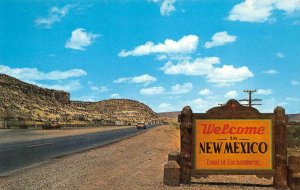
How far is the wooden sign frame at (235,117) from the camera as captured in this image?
12.1m

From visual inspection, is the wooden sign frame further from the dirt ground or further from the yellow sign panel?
the dirt ground

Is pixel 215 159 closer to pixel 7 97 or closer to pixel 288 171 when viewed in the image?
pixel 288 171

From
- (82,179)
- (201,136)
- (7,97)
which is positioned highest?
(7,97)

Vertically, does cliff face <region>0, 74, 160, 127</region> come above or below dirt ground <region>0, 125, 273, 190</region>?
above

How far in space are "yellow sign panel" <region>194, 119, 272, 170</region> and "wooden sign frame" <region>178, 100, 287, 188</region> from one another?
0.10 m

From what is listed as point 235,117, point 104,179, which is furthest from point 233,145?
point 104,179

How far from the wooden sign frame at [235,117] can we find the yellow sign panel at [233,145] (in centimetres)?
10

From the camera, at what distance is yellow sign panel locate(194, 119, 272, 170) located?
1232 centimetres

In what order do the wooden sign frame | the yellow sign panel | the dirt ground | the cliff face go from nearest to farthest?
the wooden sign frame, the dirt ground, the yellow sign panel, the cliff face

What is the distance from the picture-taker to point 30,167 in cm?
1698

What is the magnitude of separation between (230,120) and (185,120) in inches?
43.8

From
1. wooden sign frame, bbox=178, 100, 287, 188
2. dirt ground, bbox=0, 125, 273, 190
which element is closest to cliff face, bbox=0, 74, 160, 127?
dirt ground, bbox=0, 125, 273, 190

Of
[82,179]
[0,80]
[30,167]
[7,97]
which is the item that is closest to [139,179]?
[82,179]

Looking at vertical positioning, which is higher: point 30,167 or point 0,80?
point 0,80
